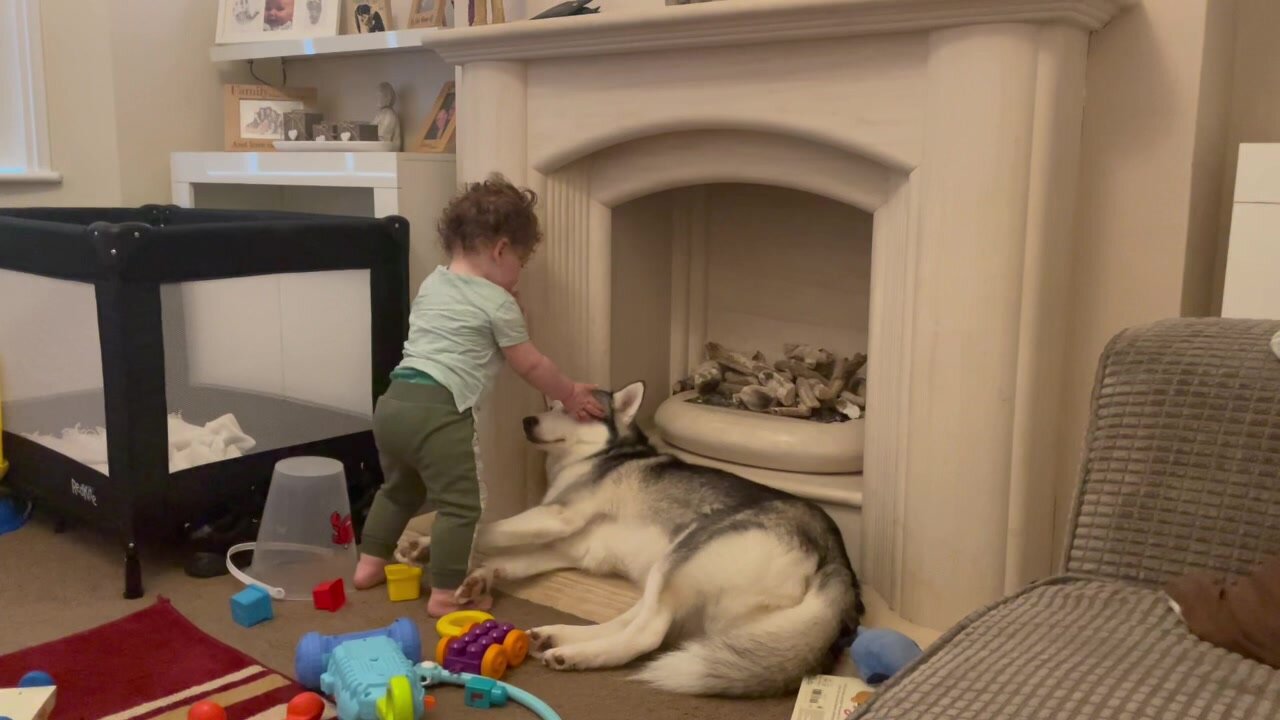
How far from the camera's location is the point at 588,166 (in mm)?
2070

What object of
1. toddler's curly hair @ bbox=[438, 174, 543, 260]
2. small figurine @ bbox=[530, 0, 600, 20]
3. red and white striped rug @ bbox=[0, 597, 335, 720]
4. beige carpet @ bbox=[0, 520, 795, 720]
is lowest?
beige carpet @ bbox=[0, 520, 795, 720]

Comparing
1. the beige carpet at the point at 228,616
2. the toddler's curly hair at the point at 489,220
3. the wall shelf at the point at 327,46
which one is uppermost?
the wall shelf at the point at 327,46

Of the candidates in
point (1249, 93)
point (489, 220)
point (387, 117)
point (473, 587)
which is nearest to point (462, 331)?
point (489, 220)

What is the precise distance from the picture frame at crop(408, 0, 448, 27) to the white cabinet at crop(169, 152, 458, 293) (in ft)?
1.25

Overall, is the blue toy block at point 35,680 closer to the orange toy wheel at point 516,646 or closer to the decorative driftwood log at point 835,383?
the orange toy wheel at point 516,646

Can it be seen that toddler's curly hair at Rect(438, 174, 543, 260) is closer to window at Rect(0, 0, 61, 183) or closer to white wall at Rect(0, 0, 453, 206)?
white wall at Rect(0, 0, 453, 206)

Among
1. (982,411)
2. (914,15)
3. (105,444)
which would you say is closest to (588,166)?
(914,15)

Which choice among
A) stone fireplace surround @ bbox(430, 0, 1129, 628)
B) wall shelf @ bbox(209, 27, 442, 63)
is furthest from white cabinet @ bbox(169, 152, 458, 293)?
stone fireplace surround @ bbox(430, 0, 1129, 628)

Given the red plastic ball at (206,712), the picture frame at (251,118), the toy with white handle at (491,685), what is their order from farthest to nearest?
the picture frame at (251,118), the toy with white handle at (491,685), the red plastic ball at (206,712)

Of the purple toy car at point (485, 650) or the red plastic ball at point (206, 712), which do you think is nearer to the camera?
the red plastic ball at point (206, 712)

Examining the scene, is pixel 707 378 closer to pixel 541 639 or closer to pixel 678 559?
pixel 678 559

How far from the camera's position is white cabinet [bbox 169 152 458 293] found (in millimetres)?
2428

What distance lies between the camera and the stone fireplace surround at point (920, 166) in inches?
59.9

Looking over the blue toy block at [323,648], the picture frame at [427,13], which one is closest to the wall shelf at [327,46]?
the picture frame at [427,13]
